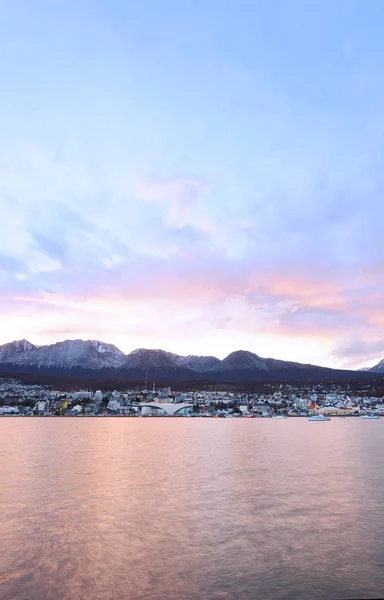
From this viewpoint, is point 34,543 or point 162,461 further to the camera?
point 162,461

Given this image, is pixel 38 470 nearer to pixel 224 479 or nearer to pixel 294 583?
pixel 224 479

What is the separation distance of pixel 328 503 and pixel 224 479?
13.2 meters

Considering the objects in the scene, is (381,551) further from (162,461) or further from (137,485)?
(162,461)

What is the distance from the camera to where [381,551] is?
72.1 ft

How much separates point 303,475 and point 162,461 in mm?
20913

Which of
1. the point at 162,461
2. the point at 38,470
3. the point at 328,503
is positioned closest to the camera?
the point at 328,503

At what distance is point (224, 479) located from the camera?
4447cm

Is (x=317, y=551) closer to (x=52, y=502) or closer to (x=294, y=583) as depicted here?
(x=294, y=583)

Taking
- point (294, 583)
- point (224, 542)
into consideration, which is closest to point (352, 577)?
point (294, 583)

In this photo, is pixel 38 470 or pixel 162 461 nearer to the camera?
pixel 38 470

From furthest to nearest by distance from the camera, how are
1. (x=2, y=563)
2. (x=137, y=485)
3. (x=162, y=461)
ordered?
(x=162, y=461), (x=137, y=485), (x=2, y=563)

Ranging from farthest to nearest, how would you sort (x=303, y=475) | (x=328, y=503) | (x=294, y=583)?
(x=303, y=475)
(x=328, y=503)
(x=294, y=583)

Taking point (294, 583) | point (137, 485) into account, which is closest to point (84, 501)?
point (137, 485)

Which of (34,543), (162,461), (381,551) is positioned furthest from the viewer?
(162,461)
